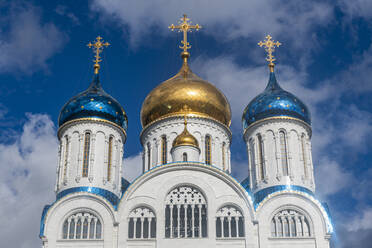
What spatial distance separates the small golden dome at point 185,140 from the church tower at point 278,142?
87.5 inches

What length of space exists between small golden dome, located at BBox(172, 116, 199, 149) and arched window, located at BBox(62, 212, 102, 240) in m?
4.16

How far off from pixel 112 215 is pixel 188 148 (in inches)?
151

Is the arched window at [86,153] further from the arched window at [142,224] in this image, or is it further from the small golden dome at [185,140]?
the small golden dome at [185,140]

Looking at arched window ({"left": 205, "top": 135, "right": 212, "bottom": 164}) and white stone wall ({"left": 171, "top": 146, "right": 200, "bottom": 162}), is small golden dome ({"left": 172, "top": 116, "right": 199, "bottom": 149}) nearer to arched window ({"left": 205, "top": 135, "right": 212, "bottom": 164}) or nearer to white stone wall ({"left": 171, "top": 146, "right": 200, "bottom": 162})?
white stone wall ({"left": 171, "top": 146, "right": 200, "bottom": 162})

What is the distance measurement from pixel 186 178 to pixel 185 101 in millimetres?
4899

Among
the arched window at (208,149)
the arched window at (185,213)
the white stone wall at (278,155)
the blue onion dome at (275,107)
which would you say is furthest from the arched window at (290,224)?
the arched window at (208,149)

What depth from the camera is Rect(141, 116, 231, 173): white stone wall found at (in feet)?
84.0

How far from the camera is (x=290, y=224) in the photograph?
69.5ft

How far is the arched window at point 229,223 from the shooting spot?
20938 millimetres

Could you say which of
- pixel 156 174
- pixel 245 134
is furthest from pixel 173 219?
pixel 245 134

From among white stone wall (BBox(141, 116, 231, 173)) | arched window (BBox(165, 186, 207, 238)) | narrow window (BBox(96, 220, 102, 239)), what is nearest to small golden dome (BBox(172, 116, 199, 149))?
white stone wall (BBox(141, 116, 231, 173))

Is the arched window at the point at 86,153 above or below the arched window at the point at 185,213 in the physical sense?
above

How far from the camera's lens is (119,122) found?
2464 centimetres

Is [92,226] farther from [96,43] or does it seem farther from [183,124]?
[96,43]
